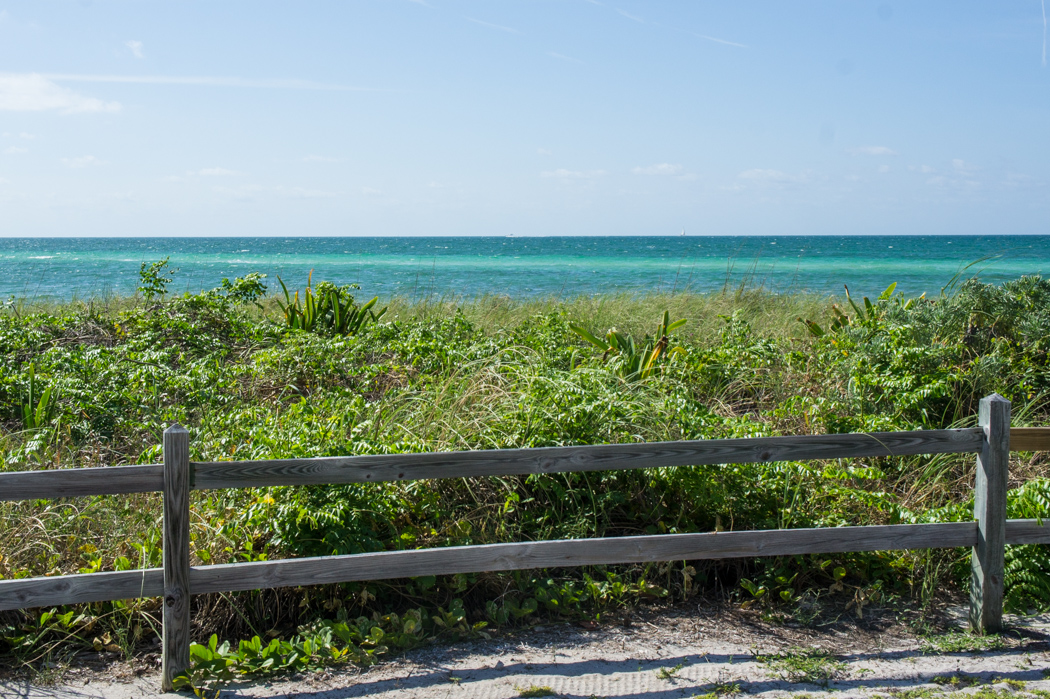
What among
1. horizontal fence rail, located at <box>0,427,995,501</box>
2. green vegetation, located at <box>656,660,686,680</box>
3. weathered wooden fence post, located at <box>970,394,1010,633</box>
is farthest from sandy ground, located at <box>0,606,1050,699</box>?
horizontal fence rail, located at <box>0,427,995,501</box>

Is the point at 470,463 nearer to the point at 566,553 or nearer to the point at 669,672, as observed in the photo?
the point at 566,553

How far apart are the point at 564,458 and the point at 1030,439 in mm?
2688

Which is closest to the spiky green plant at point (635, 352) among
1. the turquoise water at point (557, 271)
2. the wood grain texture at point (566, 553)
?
the wood grain texture at point (566, 553)

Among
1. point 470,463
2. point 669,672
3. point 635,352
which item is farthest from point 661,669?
point 635,352

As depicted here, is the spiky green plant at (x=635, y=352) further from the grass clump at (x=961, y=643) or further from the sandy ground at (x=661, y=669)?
the grass clump at (x=961, y=643)

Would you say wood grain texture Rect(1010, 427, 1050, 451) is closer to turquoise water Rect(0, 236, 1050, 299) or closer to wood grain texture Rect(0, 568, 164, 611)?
turquoise water Rect(0, 236, 1050, 299)

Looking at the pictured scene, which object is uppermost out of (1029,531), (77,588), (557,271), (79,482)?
(557,271)

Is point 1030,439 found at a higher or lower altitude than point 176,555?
higher

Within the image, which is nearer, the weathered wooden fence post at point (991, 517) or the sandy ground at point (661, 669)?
the sandy ground at point (661, 669)

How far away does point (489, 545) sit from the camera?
3.41 metres

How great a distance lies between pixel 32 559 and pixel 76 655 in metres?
0.74

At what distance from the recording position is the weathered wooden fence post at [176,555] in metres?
3.05

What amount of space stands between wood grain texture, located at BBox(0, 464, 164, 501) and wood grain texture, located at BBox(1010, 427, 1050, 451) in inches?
170

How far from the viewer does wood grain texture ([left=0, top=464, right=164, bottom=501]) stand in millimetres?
2986
